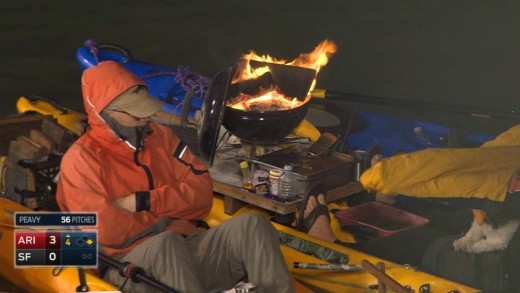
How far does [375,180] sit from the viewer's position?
5.12m

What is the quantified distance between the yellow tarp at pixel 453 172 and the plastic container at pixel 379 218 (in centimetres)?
49

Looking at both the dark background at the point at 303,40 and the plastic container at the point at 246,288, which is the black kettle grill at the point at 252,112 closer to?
the plastic container at the point at 246,288

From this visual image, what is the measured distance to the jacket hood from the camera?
4.46 meters

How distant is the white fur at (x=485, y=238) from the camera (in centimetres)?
474

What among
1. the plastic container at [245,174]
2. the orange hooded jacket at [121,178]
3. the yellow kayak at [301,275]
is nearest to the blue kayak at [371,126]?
the plastic container at [245,174]

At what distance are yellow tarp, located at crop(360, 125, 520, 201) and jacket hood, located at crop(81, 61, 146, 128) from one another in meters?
1.65

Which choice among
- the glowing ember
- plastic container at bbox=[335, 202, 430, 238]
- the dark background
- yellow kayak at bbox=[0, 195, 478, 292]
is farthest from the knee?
the dark background

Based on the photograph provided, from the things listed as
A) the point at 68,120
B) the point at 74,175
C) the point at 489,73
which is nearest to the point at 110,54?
the point at 68,120

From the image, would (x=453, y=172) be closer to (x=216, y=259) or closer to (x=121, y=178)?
(x=216, y=259)

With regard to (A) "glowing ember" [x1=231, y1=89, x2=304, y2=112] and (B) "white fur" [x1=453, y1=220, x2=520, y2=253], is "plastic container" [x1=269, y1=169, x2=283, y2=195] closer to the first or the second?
(A) "glowing ember" [x1=231, y1=89, x2=304, y2=112]

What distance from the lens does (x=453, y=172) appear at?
16.4 ft
